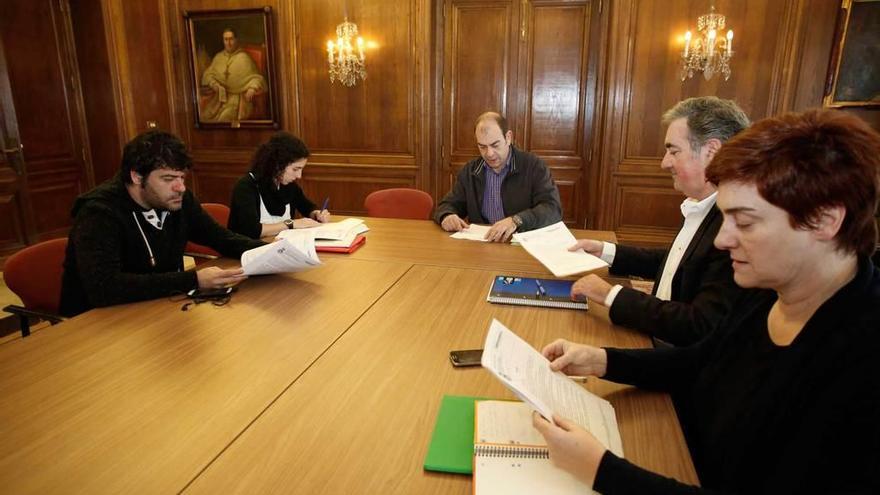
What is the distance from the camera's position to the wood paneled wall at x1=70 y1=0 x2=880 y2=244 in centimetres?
457

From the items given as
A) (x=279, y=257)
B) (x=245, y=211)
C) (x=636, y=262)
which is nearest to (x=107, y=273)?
(x=279, y=257)

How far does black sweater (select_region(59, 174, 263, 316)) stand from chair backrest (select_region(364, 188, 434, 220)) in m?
1.49

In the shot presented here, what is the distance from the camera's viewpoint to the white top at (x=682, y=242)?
166 centimetres

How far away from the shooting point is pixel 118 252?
1951mm

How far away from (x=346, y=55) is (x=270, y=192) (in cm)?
255

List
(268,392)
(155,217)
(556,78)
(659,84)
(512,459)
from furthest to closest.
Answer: (556,78), (659,84), (155,217), (268,392), (512,459)

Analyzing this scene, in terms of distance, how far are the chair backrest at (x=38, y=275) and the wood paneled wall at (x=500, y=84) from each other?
11.7ft

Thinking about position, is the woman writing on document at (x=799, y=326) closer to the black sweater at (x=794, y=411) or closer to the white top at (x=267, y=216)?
the black sweater at (x=794, y=411)

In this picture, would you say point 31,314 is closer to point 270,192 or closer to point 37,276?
point 37,276

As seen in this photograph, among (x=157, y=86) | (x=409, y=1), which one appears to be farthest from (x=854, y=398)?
(x=157, y=86)

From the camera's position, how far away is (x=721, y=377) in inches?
43.3

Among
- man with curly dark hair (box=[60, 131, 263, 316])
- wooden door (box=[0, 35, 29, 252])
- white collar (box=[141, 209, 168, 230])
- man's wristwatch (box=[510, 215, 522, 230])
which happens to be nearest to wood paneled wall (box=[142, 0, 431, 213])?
wooden door (box=[0, 35, 29, 252])

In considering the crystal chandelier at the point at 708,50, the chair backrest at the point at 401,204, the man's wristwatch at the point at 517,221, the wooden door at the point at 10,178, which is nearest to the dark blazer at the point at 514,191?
the man's wristwatch at the point at 517,221

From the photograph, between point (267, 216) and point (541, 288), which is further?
point (267, 216)
